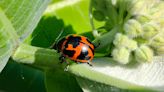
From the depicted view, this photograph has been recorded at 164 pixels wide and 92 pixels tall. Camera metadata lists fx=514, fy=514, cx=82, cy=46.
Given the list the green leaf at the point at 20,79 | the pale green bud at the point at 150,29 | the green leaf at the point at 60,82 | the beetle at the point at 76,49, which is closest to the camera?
the pale green bud at the point at 150,29

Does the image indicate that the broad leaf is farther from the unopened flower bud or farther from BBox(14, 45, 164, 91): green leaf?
the unopened flower bud

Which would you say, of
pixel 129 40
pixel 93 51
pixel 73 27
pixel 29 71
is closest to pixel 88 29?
pixel 73 27

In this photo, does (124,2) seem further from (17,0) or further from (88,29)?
(88,29)

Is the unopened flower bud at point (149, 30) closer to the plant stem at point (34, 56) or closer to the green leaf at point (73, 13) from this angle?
the plant stem at point (34, 56)

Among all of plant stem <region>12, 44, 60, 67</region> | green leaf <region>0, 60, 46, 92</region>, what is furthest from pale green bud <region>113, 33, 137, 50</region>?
green leaf <region>0, 60, 46, 92</region>

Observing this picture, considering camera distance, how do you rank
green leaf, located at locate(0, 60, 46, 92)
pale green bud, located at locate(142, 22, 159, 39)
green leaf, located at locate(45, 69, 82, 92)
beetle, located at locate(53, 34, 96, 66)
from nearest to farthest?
pale green bud, located at locate(142, 22, 159, 39), beetle, located at locate(53, 34, 96, 66), green leaf, located at locate(45, 69, 82, 92), green leaf, located at locate(0, 60, 46, 92)

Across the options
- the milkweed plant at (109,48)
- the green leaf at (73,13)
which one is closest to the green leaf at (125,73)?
the milkweed plant at (109,48)

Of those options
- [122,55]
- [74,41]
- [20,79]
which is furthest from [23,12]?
[20,79]
